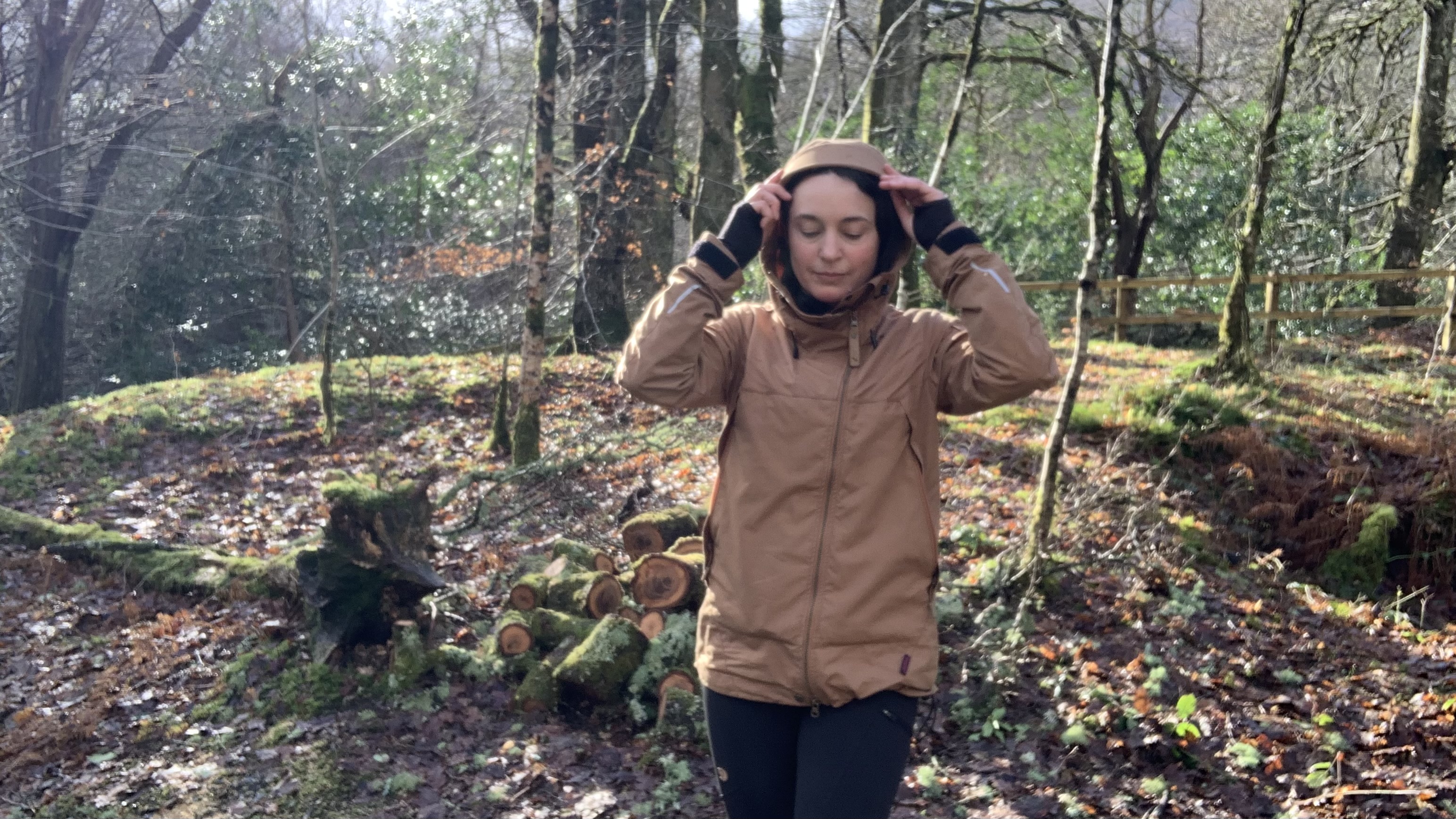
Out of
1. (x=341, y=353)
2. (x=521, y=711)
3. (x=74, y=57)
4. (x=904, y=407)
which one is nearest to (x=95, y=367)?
(x=341, y=353)

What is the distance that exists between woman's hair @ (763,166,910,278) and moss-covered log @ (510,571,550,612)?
3.82 metres

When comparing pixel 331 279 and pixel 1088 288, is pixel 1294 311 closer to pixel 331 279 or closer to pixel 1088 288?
pixel 1088 288

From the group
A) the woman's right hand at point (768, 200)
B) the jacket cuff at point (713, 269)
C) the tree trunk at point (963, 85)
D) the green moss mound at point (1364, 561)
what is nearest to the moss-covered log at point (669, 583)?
the tree trunk at point (963, 85)

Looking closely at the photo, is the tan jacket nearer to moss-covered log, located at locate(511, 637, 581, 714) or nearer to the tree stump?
moss-covered log, located at locate(511, 637, 581, 714)

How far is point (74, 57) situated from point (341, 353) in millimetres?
5827

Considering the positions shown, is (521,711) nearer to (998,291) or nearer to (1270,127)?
(998,291)

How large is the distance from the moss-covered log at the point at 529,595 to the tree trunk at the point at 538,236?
113 inches

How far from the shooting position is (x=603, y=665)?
5.04 metres

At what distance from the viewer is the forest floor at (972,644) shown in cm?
447

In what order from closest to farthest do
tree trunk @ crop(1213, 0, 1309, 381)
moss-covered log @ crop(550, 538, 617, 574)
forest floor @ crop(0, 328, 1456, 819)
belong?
1. forest floor @ crop(0, 328, 1456, 819)
2. moss-covered log @ crop(550, 538, 617, 574)
3. tree trunk @ crop(1213, 0, 1309, 381)

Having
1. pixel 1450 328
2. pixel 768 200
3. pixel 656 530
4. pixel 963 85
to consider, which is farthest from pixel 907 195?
pixel 1450 328

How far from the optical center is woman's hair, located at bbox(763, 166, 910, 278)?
7.84 feet

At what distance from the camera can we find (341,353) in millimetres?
18297

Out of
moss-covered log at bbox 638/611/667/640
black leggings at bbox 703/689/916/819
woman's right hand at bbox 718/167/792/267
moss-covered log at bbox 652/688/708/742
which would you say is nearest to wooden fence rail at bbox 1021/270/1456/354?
moss-covered log at bbox 638/611/667/640
